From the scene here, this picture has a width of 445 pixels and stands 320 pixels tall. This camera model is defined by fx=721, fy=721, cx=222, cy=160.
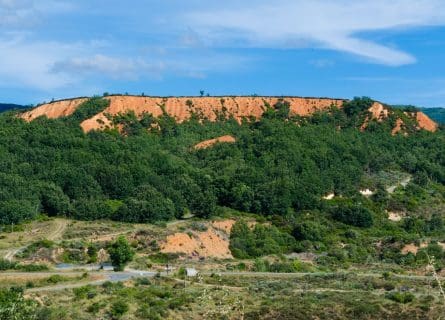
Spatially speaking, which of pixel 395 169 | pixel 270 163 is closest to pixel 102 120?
pixel 270 163

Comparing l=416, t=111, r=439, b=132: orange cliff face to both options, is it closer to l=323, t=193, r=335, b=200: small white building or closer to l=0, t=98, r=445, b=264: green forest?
l=0, t=98, r=445, b=264: green forest

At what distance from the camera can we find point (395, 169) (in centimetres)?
10956

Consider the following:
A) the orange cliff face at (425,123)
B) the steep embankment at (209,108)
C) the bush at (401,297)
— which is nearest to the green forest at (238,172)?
the steep embankment at (209,108)

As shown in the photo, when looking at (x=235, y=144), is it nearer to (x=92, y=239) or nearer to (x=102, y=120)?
(x=102, y=120)

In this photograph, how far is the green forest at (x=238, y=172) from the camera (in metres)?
77.4

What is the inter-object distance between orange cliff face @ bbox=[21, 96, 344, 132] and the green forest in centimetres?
222

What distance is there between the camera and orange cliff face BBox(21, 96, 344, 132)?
121 meters

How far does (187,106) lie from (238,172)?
36.6 meters

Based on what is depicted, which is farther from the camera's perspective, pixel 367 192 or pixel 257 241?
pixel 367 192

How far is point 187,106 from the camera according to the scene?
126 meters

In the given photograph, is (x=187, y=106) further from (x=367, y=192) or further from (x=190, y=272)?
(x=190, y=272)

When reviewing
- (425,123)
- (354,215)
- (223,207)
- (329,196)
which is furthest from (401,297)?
(425,123)

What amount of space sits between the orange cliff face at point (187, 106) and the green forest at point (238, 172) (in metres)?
2.22

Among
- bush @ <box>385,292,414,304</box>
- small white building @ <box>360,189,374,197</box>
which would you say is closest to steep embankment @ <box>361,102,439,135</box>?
small white building @ <box>360,189,374,197</box>
